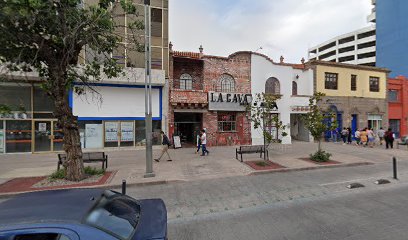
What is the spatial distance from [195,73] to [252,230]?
48.6 feet

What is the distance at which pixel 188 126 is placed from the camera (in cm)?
1944

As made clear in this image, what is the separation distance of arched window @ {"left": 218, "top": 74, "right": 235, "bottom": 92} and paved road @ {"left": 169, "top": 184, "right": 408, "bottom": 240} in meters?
13.0

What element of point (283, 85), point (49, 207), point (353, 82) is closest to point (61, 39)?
point (49, 207)

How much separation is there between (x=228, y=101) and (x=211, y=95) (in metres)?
1.52

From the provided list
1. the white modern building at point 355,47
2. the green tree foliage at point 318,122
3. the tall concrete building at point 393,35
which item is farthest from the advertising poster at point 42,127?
the white modern building at point 355,47

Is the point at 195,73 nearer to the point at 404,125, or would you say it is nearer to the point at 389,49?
the point at 404,125

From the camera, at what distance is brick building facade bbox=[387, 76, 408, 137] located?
2523cm

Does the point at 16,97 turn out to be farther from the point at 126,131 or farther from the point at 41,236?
the point at 41,236

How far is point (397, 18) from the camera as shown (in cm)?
3934

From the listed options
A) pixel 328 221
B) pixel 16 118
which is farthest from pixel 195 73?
pixel 328 221

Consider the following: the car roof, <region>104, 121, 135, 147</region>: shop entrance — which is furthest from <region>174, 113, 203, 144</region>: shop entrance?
the car roof

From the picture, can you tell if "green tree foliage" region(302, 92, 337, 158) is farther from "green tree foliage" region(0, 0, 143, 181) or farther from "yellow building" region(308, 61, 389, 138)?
"yellow building" region(308, 61, 389, 138)

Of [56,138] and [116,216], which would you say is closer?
[116,216]

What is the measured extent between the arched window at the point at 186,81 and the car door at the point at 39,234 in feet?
53.3
